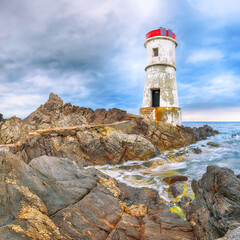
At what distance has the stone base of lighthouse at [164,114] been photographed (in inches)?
647

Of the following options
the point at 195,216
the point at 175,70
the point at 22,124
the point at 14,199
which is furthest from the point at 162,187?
A: the point at 22,124

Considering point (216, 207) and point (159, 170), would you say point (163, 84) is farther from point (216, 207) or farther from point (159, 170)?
point (216, 207)

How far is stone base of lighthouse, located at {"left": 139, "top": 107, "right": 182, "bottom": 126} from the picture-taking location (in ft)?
53.9

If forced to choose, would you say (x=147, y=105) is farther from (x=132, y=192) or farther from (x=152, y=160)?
(x=132, y=192)

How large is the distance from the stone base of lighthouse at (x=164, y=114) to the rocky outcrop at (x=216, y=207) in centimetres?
1176

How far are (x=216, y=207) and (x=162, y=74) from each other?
15031 millimetres

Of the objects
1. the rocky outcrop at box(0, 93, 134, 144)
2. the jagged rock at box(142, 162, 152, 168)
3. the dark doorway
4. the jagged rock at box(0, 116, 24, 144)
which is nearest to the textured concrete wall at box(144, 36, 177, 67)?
the dark doorway

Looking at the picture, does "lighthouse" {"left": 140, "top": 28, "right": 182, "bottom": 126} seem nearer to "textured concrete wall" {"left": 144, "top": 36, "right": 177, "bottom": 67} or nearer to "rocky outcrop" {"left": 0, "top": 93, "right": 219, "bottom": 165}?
"textured concrete wall" {"left": 144, "top": 36, "right": 177, "bottom": 67}

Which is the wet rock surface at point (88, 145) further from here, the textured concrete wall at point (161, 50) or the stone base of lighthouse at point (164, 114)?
the textured concrete wall at point (161, 50)

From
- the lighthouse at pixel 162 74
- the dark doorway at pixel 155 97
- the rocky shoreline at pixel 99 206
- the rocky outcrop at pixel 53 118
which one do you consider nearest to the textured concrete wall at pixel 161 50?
the lighthouse at pixel 162 74

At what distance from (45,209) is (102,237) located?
1445mm

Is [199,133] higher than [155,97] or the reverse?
the reverse

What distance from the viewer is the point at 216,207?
13.1 feet


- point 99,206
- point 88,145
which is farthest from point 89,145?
point 99,206
